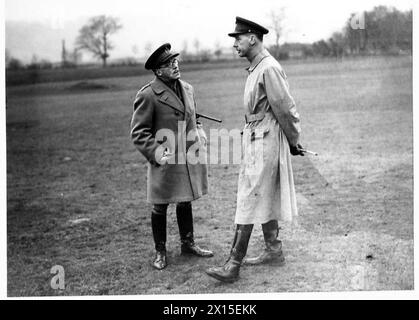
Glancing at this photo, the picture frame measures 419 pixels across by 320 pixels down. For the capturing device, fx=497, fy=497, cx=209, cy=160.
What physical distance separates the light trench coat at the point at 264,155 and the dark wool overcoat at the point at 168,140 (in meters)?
0.53

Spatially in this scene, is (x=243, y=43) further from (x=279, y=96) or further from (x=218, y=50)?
(x=218, y=50)

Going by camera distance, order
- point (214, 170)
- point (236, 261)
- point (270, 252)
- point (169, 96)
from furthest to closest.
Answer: point (214, 170) < point (270, 252) < point (169, 96) < point (236, 261)

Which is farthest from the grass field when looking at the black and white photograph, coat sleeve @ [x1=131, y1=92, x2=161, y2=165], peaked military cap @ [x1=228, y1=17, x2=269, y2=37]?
peaked military cap @ [x1=228, y1=17, x2=269, y2=37]

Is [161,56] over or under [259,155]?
over

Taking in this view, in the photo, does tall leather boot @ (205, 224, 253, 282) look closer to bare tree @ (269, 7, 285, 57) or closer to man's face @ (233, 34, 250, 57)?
man's face @ (233, 34, 250, 57)

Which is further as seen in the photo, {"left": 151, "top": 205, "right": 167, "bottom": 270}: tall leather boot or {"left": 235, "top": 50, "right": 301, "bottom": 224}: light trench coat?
{"left": 151, "top": 205, "right": 167, "bottom": 270}: tall leather boot

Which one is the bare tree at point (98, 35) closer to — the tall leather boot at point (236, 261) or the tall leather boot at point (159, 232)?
the tall leather boot at point (159, 232)

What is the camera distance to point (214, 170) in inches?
305

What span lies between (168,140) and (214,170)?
3.29 m

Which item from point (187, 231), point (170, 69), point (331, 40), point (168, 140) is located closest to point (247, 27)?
point (170, 69)

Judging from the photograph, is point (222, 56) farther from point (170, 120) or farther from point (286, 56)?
point (170, 120)

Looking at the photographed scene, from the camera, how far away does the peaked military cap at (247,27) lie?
165 inches

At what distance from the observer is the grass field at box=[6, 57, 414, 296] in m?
4.49

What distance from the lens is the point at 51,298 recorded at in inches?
171
